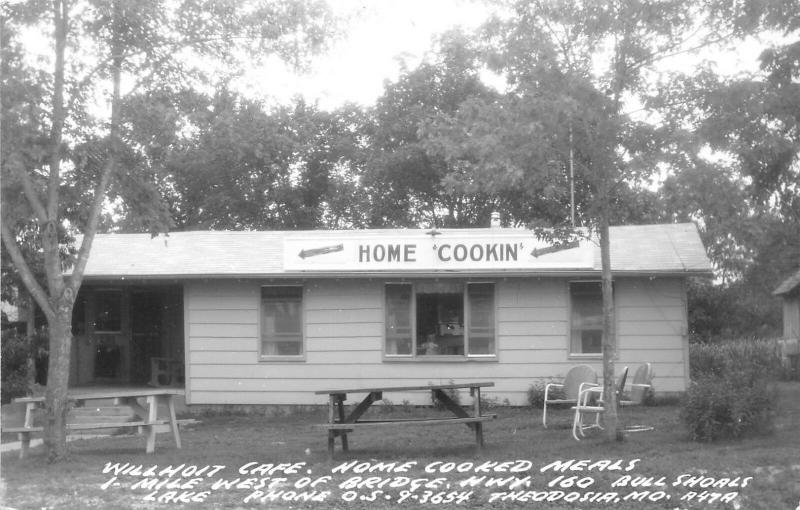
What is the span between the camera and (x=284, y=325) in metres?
17.9

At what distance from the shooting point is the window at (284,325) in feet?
58.6

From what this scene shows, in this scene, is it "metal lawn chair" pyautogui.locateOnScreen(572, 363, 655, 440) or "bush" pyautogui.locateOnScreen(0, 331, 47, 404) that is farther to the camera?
"bush" pyautogui.locateOnScreen(0, 331, 47, 404)

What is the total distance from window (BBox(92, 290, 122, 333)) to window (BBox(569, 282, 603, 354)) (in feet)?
31.0

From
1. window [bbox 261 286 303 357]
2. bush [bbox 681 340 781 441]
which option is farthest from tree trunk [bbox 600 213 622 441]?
window [bbox 261 286 303 357]

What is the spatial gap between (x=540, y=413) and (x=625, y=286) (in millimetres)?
2694

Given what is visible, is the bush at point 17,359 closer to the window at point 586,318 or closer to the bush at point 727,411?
the window at point 586,318

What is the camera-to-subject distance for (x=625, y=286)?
56.9ft

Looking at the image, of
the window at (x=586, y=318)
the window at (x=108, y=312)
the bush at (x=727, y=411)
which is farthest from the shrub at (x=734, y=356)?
the window at (x=108, y=312)

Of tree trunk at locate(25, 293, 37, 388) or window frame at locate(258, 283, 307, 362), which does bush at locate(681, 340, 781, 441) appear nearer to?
window frame at locate(258, 283, 307, 362)

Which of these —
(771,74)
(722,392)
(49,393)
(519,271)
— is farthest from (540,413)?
(49,393)

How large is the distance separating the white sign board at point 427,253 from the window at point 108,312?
5507 millimetres

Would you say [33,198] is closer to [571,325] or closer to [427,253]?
[427,253]

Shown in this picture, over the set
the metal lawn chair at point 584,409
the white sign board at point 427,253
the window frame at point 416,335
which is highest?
the white sign board at point 427,253

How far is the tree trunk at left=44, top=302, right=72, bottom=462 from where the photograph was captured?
11367 millimetres
